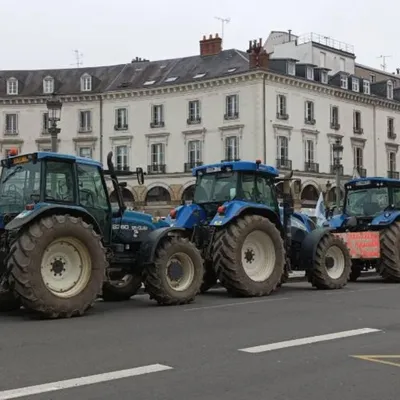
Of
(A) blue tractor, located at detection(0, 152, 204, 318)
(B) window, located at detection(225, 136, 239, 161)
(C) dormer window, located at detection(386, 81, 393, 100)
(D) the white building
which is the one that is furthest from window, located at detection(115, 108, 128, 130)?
(A) blue tractor, located at detection(0, 152, 204, 318)

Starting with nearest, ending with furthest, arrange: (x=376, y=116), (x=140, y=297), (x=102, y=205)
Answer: (x=102, y=205) < (x=140, y=297) < (x=376, y=116)

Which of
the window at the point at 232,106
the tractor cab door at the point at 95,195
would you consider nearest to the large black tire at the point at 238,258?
the tractor cab door at the point at 95,195

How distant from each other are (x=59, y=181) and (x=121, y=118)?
143 feet

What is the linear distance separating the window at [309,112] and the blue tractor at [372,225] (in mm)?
33322

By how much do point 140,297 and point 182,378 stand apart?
7060 millimetres

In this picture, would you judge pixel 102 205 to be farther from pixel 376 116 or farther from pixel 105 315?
pixel 376 116

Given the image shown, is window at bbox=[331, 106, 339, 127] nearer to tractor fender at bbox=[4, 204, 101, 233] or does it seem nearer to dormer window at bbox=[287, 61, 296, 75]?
dormer window at bbox=[287, 61, 296, 75]

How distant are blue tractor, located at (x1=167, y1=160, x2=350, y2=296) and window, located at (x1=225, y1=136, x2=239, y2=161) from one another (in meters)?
34.0

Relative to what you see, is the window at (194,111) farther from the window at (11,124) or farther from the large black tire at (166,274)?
the large black tire at (166,274)

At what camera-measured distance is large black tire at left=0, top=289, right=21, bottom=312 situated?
10.3m

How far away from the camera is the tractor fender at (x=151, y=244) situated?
36.0 ft

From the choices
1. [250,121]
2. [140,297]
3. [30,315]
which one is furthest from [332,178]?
[30,315]

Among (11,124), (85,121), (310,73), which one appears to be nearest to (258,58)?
(310,73)

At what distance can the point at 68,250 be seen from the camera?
9961 mm
